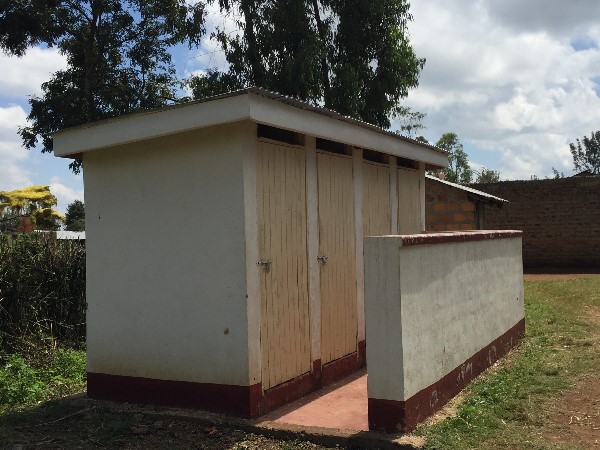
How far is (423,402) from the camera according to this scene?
4945 millimetres

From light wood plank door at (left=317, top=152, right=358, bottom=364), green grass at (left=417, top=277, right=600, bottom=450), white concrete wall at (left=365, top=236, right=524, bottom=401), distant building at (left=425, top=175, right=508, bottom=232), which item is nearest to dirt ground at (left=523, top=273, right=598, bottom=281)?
green grass at (left=417, top=277, right=600, bottom=450)

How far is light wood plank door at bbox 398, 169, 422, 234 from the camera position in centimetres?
811

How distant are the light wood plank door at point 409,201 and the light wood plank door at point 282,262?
2.41m

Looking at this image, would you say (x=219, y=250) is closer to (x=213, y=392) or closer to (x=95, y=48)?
(x=213, y=392)

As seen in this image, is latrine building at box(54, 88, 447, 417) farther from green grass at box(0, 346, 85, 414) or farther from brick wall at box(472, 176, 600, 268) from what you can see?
brick wall at box(472, 176, 600, 268)

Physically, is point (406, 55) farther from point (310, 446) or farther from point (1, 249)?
point (310, 446)

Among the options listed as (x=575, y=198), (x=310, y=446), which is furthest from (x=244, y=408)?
(x=575, y=198)

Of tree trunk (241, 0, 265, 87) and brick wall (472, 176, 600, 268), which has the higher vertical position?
tree trunk (241, 0, 265, 87)

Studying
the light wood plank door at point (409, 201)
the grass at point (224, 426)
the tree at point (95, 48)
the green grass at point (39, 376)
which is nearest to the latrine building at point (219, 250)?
the grass at point (224, 426)

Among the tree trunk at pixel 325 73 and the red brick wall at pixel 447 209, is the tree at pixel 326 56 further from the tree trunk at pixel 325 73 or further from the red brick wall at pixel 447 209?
the red brick wall at pixel 447 209

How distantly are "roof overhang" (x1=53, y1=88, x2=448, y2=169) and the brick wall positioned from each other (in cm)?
1421

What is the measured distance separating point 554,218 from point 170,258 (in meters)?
16.4

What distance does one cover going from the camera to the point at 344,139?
620cm

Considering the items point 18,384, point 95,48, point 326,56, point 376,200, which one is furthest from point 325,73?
point 18,384
